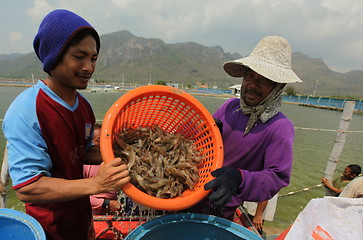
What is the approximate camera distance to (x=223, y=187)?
166 centimetres

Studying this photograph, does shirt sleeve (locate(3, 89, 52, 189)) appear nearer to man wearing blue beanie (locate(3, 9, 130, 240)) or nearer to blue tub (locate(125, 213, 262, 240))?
man wearing blue beanie (locate(3, 9, 130, 240))

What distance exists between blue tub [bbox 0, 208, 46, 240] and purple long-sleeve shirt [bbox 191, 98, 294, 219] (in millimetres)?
1632

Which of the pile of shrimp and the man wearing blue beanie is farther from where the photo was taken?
the pile of shrimp

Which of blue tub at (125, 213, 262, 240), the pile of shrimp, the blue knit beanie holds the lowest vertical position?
blue tub at (125, 213, 262, 240)

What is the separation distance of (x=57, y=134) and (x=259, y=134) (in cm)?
200

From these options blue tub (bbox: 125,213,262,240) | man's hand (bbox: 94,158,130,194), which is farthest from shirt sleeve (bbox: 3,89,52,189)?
blue tub (bbox: 125,213,262,240)

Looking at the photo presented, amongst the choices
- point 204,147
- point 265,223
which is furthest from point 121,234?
point 265,223

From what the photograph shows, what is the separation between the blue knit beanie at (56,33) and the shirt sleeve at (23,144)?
391mm

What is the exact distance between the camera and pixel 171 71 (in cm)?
→ 18838

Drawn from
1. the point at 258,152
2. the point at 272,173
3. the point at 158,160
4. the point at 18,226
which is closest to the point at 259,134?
the point at 258,152

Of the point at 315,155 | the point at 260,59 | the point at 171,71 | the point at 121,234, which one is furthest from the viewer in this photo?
the point at 171,71

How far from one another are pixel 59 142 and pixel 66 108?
0.99 feet

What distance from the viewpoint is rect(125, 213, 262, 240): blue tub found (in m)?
1.73

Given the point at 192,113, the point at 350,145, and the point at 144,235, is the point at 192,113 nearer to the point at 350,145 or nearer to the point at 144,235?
the point at 144,235
